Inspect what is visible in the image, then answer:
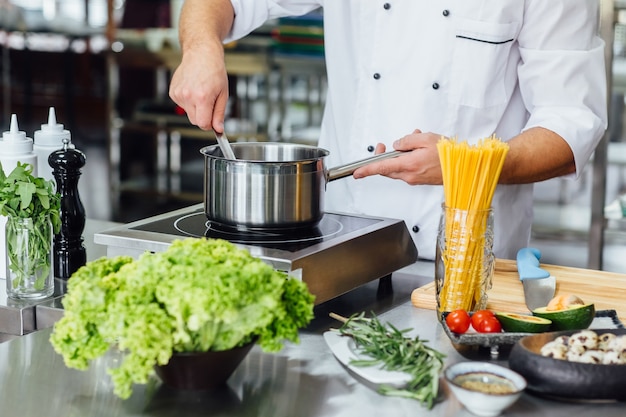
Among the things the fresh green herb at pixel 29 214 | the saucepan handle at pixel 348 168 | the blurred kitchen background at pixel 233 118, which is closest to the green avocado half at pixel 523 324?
the saucepan handle at pixel 348 168

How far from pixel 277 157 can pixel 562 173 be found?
705 mm

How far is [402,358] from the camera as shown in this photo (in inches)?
55.2

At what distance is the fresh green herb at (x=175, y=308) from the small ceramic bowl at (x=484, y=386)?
0.23 metres

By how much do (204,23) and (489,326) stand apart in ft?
3.77

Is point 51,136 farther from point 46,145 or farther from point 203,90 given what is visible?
point 203,90

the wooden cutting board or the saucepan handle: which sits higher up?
the saucepan handle

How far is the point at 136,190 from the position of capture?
6.34 meters

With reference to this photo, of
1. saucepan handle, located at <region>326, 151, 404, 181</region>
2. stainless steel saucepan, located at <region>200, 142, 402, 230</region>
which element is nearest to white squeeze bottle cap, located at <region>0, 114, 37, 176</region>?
stainless steel saucepan, located at <region>200, 142, 402, 230</region>

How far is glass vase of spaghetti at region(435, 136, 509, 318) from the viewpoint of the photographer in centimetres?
161

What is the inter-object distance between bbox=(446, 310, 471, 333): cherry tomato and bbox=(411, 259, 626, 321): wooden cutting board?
0.25 metres

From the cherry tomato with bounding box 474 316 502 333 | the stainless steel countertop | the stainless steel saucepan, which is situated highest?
the stainless steel saucepan

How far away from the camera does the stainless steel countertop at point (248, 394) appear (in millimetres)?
1334

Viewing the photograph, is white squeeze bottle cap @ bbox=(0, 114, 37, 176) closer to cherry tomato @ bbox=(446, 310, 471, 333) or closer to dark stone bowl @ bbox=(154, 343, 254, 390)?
dark stone bowl @ bbox=(154, 343, 254, 390)

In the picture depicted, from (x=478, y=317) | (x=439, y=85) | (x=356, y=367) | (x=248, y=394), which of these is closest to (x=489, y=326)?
(x=478, y=317)
